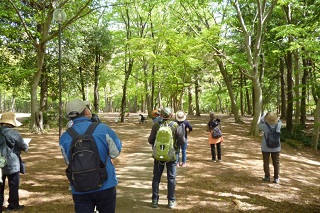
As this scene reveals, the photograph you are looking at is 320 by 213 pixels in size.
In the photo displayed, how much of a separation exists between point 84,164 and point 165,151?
2274 millimetres

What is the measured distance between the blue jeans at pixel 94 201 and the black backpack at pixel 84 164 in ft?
0.47

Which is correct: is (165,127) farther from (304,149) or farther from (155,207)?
(304,149)

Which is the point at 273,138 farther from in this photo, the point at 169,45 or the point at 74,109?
the point at 169,45

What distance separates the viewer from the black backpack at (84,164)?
2.79 meters

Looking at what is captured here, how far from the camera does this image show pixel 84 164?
2791 mm

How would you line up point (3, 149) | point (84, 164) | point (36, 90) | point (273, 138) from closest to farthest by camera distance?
point (84, 164), point (3, 149), point (273, 138), point (36, 90)

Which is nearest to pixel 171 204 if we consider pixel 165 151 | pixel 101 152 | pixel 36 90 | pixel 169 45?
pixel 165 151

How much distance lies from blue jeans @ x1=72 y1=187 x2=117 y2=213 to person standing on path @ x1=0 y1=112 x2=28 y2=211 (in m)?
2.30

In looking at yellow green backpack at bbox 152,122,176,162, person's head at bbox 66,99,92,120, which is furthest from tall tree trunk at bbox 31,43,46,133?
person's head at bbox 66,99,92,120

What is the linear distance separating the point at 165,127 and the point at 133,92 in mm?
31617

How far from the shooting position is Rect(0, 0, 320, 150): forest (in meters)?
13.8

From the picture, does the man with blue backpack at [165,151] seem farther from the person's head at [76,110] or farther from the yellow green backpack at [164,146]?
the person's head at [76,110]

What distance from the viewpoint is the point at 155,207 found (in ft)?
16.9

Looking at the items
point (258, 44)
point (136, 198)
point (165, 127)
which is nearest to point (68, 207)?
point (136, 198)
